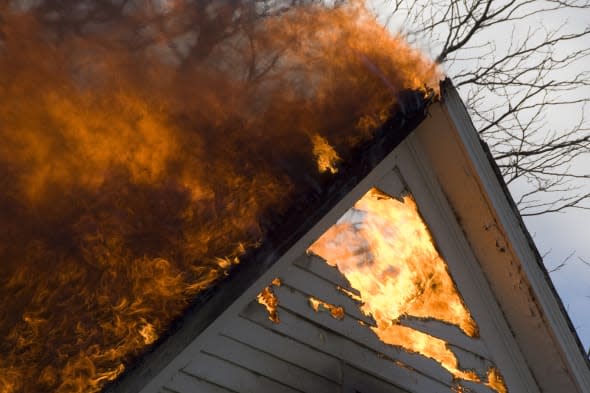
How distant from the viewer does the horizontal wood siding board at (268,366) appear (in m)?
4.76

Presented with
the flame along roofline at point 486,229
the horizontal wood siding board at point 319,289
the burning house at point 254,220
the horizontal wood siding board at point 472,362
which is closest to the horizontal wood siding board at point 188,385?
the burning house at point 254,220

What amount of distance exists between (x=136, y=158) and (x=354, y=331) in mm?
2322

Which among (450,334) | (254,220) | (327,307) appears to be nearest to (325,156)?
(254,220)

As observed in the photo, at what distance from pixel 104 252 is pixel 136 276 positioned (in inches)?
10.1

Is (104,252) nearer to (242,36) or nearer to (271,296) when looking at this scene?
(271,296)

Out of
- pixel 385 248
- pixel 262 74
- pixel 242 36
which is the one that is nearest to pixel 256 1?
pixel 242 36

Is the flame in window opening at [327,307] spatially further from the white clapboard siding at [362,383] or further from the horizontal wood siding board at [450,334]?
the horizontal wood siding board at [450,334]

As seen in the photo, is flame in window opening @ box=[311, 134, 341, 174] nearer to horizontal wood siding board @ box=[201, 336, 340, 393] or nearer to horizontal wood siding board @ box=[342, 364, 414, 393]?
horizontal wood siding board @ box=[201, 336, 340, 393]

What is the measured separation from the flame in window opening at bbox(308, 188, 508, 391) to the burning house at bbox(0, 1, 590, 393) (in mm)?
17

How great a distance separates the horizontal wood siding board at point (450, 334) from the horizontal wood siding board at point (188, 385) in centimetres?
188

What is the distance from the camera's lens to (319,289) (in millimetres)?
5340

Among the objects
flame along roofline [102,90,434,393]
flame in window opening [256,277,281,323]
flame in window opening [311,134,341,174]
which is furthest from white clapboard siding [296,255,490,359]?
flame in window opening [311,134,341,174]

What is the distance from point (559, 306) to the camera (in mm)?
5891

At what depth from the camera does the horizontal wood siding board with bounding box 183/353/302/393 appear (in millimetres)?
4629
